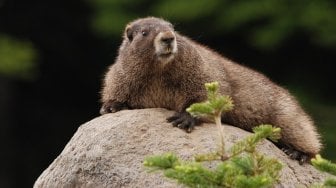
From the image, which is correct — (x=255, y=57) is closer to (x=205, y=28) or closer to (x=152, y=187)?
(x=205, y=28)

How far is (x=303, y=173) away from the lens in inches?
372

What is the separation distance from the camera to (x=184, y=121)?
30.6 feet

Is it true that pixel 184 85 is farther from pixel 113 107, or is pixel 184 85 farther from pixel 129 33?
pixel 129 33

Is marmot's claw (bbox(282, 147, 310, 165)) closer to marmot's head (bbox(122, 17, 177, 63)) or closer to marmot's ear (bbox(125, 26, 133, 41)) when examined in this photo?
marmot's head (bbox(122, 17, 177, 63))

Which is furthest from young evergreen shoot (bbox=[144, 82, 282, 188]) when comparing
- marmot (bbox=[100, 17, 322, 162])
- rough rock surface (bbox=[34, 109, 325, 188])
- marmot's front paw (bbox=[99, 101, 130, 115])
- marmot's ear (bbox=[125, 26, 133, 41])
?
marmot's ear (bbox=[125, 26, 133, 41])

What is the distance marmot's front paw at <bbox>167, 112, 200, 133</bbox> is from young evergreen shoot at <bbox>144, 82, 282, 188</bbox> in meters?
1.90

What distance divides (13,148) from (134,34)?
9154 millimetres

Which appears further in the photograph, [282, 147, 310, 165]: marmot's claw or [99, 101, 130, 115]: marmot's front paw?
[99, 101, 130, 115]: marmot's front paw

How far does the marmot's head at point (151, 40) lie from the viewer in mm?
9672

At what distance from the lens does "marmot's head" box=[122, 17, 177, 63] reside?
967 cm

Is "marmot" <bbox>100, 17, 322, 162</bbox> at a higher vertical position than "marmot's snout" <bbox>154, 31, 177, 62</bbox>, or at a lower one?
lower

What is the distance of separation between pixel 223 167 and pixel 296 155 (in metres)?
3.06

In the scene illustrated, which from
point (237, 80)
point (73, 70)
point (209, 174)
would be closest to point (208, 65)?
point (237, 80)

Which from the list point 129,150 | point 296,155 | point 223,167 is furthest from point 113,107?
point 223,167
